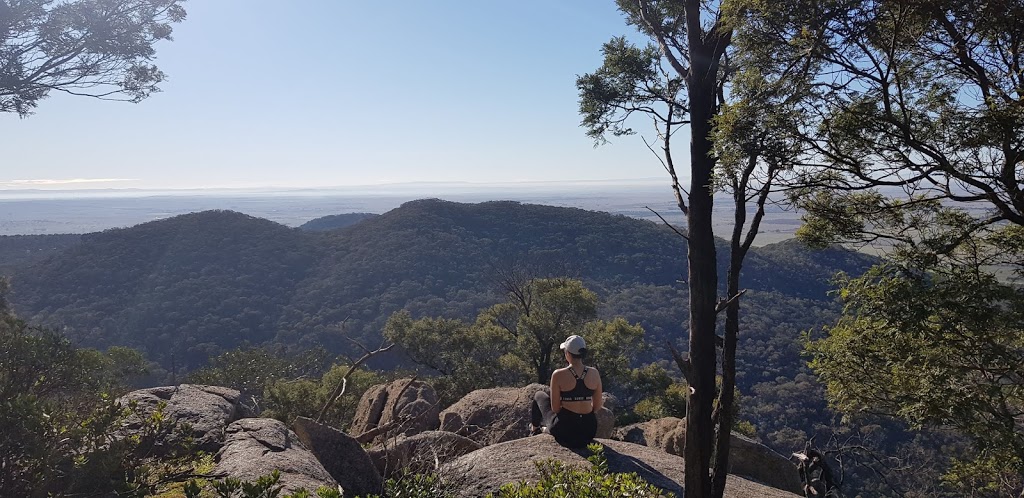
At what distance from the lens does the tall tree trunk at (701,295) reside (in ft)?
18.5

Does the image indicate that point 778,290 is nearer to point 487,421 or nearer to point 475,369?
point 475,369

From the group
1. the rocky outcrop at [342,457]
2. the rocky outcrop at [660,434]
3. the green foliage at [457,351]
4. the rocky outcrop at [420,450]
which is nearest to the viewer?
the rocky outcrop at [342,457]

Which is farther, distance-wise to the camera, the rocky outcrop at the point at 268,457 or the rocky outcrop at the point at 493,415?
the rocky outcrop at the point at 493,415

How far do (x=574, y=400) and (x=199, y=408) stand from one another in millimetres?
5003

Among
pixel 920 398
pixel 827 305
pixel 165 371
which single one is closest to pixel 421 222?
pixel 165 371

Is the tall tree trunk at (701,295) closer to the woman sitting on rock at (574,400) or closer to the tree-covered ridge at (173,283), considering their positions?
the woman sitting on rock at (574,400)

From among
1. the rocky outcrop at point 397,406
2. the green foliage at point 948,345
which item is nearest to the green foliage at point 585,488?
the green foliage at point 948,345

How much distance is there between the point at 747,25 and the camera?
5305 mm

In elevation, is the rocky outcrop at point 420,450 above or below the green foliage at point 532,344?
above

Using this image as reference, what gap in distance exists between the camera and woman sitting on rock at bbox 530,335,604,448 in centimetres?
683

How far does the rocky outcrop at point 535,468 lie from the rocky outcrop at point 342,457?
91cm

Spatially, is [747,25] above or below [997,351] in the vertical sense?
above

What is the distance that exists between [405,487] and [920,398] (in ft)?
19.1

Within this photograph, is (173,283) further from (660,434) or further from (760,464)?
(760,464)
